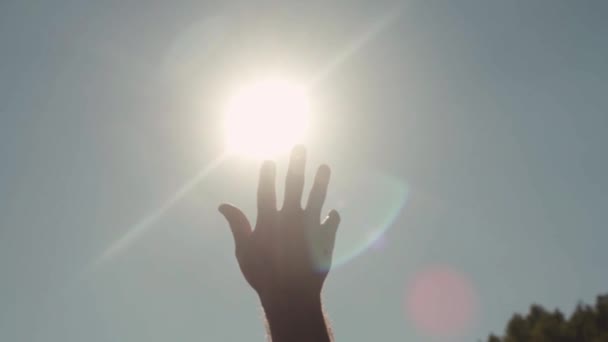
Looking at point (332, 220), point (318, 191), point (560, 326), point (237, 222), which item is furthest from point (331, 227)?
point (560, 326)

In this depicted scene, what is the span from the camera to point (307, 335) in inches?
106

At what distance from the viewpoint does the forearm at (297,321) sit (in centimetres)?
271

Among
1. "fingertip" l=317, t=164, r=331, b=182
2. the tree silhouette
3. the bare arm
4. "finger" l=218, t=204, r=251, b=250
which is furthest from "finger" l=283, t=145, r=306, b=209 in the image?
the tree silhouette

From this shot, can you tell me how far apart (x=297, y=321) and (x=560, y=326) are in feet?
180

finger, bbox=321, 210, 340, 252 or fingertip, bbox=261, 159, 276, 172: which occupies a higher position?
fingertip, bbox=261, 159, 276, 172

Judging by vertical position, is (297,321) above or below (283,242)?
below

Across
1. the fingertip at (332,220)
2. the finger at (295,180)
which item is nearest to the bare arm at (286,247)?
the finger at (295,180)

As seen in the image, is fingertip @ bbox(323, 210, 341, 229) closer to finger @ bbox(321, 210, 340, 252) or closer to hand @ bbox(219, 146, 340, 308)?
finger @ bbox(321, 210, 340, 252)

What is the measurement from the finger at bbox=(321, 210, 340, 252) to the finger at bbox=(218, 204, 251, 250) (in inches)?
20.2

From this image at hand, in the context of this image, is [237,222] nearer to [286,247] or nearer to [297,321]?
[286,247]

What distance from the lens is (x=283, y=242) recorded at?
297 cm

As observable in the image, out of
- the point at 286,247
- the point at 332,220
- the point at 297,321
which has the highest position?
the point at 332,220

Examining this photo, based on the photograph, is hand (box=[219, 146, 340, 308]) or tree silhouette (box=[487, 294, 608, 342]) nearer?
hand (box=[219, 146, 340, 308])

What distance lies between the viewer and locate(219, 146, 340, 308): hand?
289 cm
